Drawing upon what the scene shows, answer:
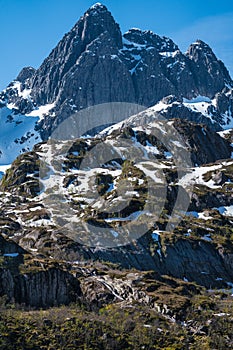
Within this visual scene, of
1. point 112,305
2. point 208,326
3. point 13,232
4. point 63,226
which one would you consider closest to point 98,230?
point 63,226

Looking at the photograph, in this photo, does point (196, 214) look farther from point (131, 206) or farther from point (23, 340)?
point (23, 340)

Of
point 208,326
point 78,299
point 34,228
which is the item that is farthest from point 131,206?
point 208,326

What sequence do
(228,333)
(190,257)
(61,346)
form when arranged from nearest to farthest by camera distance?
(61,346), (228,333), (190,257)

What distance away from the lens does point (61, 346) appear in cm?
6900

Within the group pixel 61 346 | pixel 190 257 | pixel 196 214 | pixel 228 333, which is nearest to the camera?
pixel 61 346

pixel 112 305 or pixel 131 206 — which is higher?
pixel 131 206

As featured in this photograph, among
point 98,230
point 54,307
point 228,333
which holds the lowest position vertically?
point 228,333

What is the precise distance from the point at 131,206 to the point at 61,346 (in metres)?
111

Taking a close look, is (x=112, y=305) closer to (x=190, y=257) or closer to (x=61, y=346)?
(x=61, y=346)

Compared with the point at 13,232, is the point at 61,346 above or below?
below

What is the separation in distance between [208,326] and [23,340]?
28.8 metres

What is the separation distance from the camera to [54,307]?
93.5 meters

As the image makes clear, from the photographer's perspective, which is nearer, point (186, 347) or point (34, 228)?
point (186, 347)

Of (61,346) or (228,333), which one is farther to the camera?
(228,333)
